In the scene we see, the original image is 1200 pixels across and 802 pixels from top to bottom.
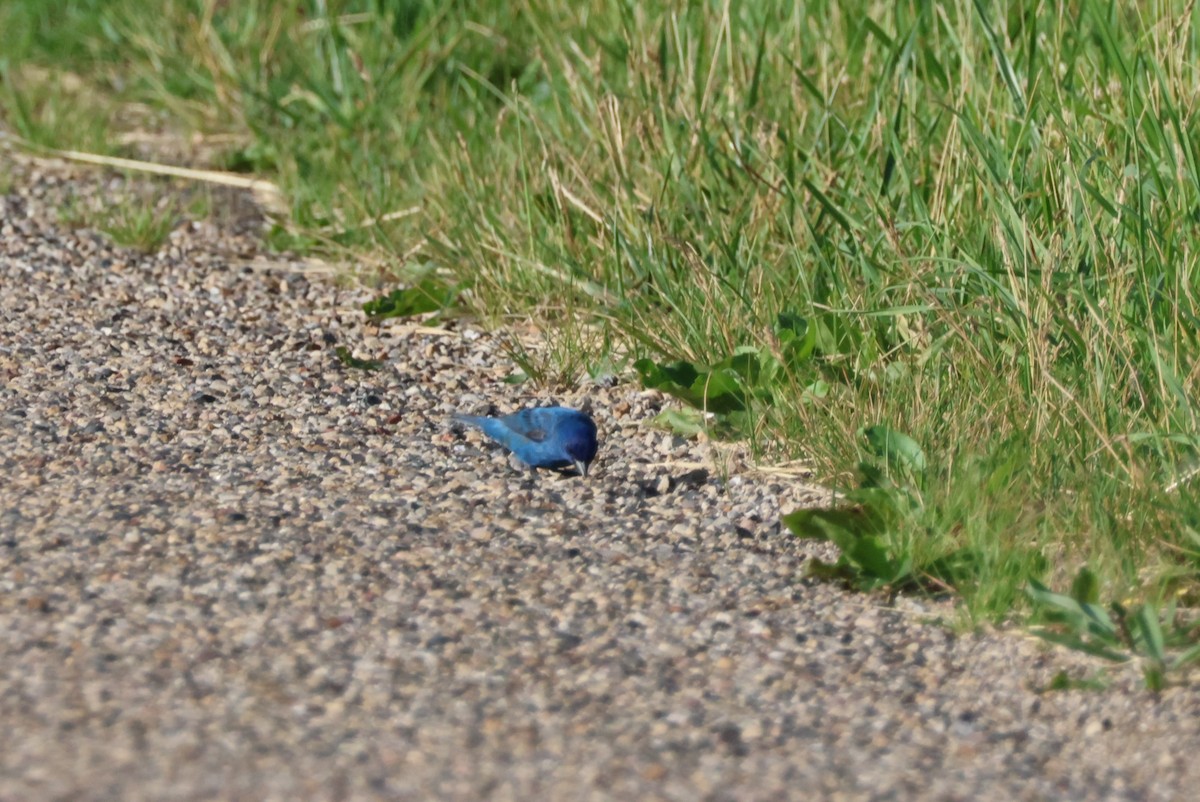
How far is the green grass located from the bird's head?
378 millimetres

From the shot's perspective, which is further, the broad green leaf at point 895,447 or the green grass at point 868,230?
the broad green leaf at point 895,447

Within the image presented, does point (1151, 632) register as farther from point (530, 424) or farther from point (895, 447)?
point (530, 424)

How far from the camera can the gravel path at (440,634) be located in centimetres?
243

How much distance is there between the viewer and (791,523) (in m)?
3.28

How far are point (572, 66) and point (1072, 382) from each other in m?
2.41

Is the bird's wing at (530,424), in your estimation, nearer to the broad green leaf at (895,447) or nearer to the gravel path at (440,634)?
the gravel path at (440,634)

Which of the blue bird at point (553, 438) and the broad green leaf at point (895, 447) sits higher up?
the broad green leaf at point (895, 447)

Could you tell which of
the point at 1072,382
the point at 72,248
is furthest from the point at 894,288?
the point at 72,248

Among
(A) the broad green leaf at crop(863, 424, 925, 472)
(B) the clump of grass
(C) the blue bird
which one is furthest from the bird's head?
Result: (B) the clump of grass

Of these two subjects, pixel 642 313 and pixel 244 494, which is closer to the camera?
pixel 244 494

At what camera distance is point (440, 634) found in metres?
2.85

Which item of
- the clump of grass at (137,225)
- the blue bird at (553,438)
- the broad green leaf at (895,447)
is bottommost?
the clump of grass at (137,225)

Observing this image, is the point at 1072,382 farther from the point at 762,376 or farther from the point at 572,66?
the point at 572,66

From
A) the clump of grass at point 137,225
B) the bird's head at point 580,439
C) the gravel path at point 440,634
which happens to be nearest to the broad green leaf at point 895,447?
the gravel path at point 440,634
